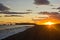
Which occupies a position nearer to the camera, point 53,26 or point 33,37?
point 33,37

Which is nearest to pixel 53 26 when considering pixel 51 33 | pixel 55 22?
pixel 55 22

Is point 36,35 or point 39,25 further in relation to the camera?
point 39,25

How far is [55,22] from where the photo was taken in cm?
4166

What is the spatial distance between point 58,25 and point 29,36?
5044mm

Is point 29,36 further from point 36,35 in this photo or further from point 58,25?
point 58,25

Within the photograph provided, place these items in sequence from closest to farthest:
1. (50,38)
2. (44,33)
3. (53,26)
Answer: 1. (50,38)
2. (44,33)
3. (53,26)

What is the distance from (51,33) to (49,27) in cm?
252

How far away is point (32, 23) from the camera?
141 ft

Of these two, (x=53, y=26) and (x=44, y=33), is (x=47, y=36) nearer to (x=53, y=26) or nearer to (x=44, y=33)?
(x=44, y=33)

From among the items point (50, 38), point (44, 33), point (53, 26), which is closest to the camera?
point (50, 38)

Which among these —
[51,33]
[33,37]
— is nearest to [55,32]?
[51,33]

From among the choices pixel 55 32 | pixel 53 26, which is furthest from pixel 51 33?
pixel 53 26

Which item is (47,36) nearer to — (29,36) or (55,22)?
(29,36)

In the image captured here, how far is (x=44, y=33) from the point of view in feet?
128
